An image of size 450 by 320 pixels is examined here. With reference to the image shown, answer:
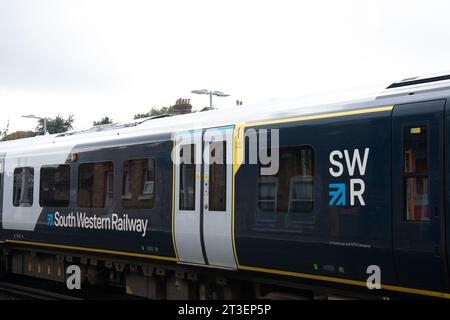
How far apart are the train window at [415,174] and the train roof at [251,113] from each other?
0.39m

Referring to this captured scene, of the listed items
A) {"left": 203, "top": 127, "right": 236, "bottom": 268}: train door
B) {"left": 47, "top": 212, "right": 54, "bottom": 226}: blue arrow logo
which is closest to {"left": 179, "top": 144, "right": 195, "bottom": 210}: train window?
{"left": 203, "top": 127, "right": 236, "bottom": 268}: train door

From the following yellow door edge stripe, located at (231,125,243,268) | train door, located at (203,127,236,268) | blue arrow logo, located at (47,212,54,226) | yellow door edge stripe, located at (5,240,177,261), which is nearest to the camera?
yellow door edge stripe, located at (231,125,243,268)

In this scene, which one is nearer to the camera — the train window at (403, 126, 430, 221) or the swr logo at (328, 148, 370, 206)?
the train window at (403, 126, 430, 221)

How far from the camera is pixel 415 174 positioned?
18.1 ft

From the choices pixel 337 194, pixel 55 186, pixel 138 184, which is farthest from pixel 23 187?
pixel 337 194

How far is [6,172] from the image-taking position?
12008mm

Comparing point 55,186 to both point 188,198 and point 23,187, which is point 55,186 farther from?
point 188,198

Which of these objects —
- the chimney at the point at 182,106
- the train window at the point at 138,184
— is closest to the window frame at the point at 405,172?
the train window at the point at 138,184

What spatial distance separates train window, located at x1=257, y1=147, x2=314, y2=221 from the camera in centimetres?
641

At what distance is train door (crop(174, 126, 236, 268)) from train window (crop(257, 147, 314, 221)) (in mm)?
559

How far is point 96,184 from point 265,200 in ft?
12.2

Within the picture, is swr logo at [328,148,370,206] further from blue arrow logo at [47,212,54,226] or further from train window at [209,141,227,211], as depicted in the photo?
blue arrow logo at [47,212,54,226]

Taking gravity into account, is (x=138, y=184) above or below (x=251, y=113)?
below

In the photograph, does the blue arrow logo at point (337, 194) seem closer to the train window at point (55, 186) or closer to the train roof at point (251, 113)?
the train roof at point (251, 113)
